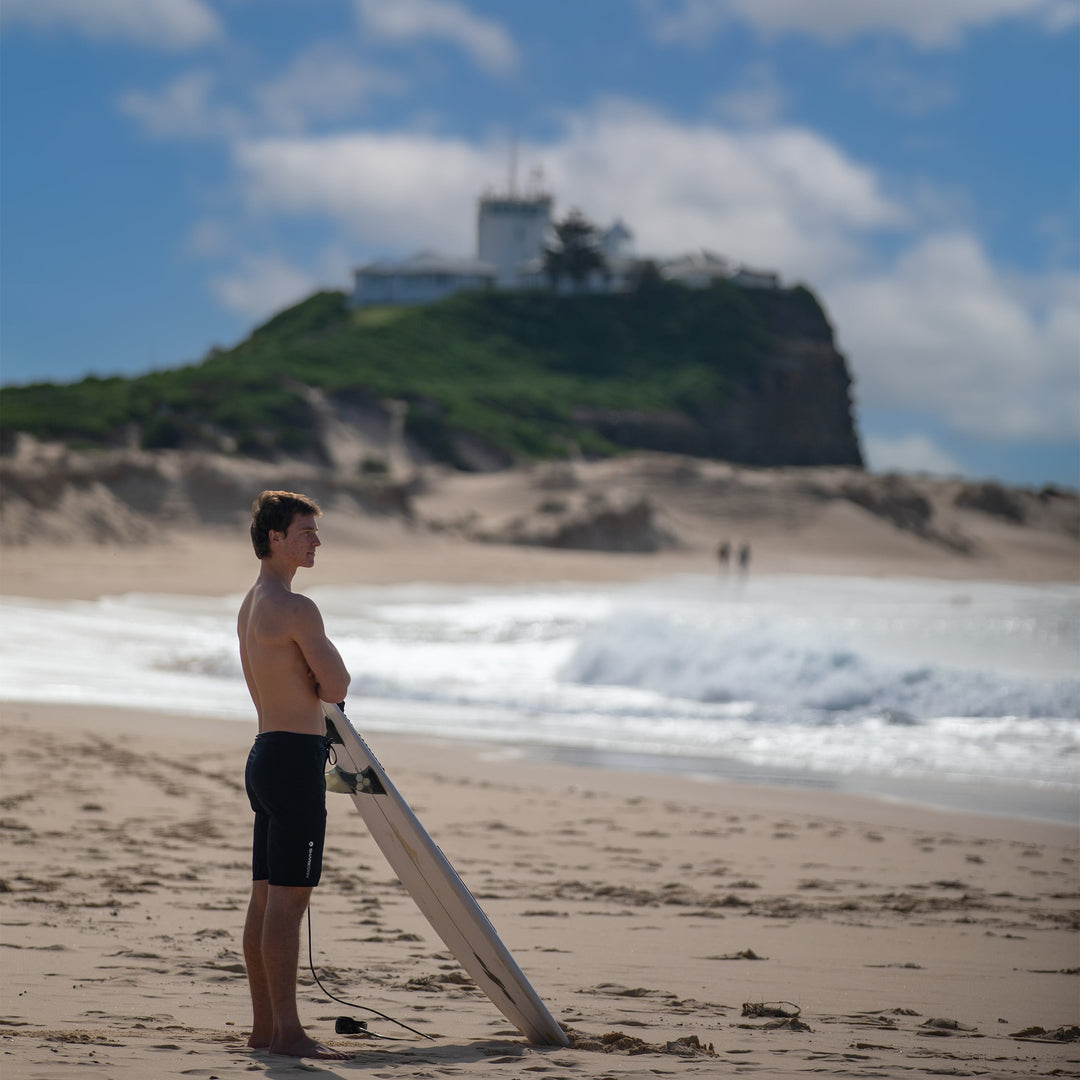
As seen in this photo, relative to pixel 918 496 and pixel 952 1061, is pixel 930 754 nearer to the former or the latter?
pixel 952 1061

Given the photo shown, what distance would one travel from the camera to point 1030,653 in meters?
22.6

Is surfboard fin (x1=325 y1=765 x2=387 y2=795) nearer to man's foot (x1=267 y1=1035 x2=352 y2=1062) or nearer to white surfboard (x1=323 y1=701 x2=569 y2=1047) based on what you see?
white surfboard (x1=323 y1=701 x2=569 y2=1047)

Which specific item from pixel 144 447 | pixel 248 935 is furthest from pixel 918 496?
pixel 248 935

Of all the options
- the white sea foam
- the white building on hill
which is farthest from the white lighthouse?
the white sea foam

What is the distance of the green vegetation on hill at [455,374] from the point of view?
189ft

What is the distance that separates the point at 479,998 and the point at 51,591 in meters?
20.5

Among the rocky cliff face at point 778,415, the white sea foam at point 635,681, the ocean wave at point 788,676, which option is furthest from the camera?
the rocky cliff face at point 778,415

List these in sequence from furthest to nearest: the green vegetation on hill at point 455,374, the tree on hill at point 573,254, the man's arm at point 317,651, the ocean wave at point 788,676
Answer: the tree on hill at point 573,254
the green vegetation on hill at point 455,374
the ocean wave at point 788,676
the man's arm at point 317,651

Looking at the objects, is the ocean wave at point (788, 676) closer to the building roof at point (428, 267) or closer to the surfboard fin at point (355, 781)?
the surfboard fin at point (355, 781)

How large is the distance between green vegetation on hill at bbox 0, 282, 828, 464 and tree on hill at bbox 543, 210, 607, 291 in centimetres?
288

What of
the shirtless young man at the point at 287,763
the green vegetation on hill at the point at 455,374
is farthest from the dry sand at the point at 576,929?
the green vegetation on hill at the point at 455,374

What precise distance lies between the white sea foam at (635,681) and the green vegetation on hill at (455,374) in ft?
97.4

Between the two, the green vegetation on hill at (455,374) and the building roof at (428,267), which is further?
the building roof at (428,267)

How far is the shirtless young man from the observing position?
3.82 metres
